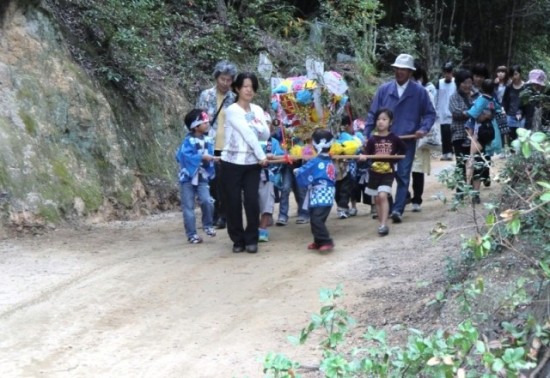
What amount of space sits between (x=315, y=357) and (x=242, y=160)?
2972 mm

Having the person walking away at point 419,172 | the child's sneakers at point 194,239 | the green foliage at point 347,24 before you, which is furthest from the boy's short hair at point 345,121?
the green foliage at point 347,24

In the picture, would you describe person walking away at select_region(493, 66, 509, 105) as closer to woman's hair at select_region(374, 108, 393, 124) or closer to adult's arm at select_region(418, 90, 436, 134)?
adult's arm at select_region(418, 90, 436, 134)

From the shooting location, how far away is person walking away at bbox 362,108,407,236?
8023mm

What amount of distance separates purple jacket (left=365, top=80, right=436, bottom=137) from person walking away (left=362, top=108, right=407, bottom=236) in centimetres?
42

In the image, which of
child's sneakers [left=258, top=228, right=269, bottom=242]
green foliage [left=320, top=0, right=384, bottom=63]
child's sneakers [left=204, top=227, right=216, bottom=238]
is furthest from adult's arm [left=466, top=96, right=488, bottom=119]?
green foliage [left=320, top=0, right=384, bottom=63]

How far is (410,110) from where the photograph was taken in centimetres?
858

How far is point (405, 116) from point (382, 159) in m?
0.85

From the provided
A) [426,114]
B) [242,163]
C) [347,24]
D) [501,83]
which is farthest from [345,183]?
[347,24]

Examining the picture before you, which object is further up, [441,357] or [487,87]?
[487,87]

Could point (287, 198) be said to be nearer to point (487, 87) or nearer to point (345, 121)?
point (345, 121)

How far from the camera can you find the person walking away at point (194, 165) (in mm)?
7887

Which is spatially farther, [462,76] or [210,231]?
[462,76]

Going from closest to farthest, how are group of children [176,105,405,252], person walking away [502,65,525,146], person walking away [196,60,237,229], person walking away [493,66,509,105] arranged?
group of children [176,105,405,252] → person walking away [196,60,237,229] → person walking away [502,65,525,146] → person walking away [493,66,509,105]

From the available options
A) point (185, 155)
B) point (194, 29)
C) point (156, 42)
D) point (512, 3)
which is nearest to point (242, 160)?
point (185, 155)
